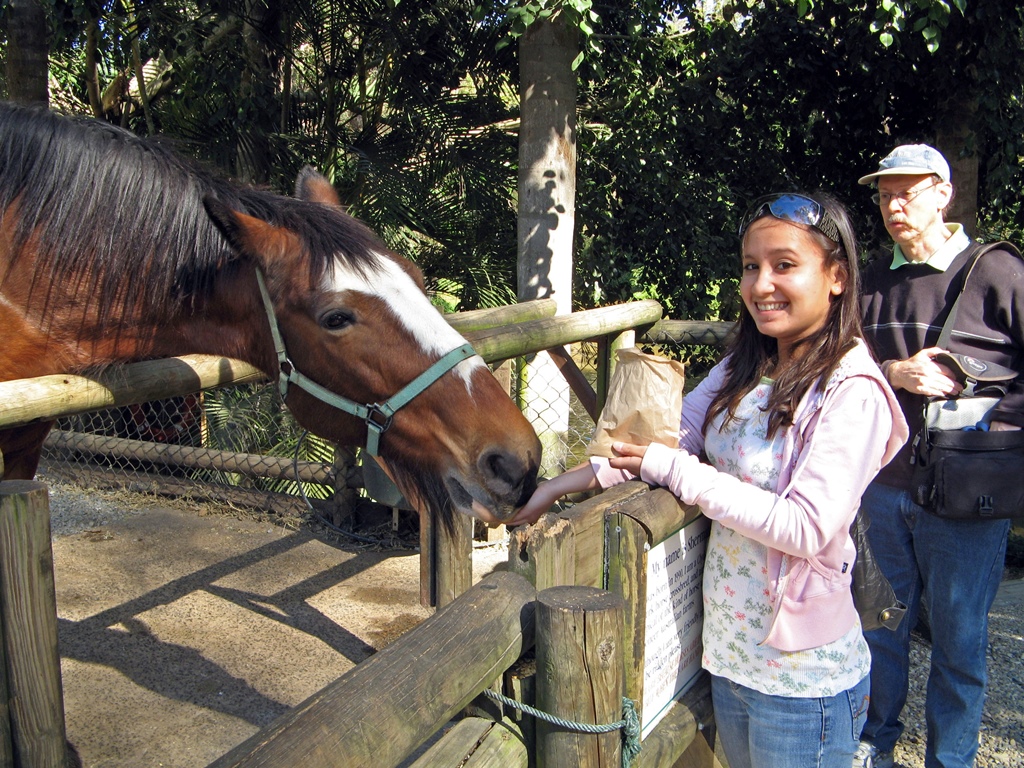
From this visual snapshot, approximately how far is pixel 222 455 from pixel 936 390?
14.0ft

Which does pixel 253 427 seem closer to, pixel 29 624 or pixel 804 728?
pixel 29 624

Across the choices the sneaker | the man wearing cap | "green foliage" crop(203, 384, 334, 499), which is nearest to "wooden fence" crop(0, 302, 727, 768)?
the man wearing cap

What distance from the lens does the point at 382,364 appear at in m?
2.07

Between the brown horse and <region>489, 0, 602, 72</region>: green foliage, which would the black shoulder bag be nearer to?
the brown horse

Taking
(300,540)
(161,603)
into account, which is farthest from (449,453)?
(300,540)

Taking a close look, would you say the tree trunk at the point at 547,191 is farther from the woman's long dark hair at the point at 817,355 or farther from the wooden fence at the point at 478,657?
the wooden fence at the point at 478,657

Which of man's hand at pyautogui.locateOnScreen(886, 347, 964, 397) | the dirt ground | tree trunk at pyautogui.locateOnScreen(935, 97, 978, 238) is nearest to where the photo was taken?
man's hand at pyautogui.locateOnScreen(886, 347, 964, 397)

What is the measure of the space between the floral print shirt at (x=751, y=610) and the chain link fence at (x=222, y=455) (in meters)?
2.88

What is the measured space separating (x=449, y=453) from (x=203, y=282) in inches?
31.2

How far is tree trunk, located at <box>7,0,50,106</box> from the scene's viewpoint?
5094mm

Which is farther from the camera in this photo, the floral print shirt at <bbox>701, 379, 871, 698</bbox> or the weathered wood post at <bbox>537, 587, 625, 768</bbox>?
the floral print shirt at <bbox>701, 379, 871, 698</bbox>

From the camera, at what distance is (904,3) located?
13.9 ft

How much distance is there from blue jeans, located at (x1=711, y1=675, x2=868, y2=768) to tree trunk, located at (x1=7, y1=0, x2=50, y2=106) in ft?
17.9

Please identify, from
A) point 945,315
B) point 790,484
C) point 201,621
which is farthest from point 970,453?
point 201,621
